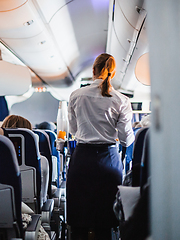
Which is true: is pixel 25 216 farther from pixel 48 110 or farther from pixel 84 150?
pixel 48 110

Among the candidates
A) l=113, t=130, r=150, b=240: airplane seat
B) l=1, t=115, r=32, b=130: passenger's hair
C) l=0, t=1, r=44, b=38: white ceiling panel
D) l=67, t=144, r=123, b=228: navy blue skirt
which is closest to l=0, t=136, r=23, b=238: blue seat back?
l=113, t=130, r=150, b=240: airplane seat

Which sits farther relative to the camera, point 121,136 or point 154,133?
point 121,136

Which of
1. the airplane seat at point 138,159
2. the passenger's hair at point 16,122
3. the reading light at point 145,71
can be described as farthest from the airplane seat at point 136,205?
the passenger's hair at point 16,122

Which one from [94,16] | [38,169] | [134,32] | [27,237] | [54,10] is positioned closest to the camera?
[27,237]

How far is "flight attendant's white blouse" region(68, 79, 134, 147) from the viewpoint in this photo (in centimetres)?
191

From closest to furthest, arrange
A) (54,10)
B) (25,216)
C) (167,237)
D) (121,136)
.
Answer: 1. (167,237)
2. (25,216)
3. (121,136)
4. (54,10)

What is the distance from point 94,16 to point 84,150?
392 cm

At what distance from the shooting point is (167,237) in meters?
0.52

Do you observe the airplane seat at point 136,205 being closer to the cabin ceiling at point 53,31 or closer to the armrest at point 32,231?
the armrest at point 32,231

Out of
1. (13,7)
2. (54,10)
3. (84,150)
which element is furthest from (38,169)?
(54,10)

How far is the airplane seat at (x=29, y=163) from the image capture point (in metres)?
2.02

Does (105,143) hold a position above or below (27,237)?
above

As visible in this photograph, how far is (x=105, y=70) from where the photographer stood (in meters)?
1.98

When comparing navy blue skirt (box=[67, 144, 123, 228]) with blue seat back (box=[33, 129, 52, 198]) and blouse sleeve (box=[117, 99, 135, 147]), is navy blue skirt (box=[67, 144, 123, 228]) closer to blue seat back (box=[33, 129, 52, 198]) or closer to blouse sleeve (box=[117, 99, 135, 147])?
blouse sleeve (box=[117, 99, 135, 147])
